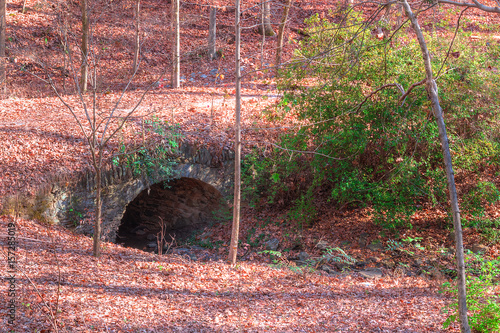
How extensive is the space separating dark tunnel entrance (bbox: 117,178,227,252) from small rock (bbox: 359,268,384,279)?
4.87 meters

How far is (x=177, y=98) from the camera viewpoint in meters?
14.6

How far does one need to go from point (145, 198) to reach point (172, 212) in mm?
1020

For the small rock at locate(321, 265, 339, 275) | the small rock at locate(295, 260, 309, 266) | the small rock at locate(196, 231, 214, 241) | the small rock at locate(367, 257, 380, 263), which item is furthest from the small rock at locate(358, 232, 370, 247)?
the small rock at locate(196, 231, 214, 241)

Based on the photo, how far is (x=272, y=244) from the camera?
10.8 m

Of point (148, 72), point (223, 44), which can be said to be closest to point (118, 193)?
point (148, 72)

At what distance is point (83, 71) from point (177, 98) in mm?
3977

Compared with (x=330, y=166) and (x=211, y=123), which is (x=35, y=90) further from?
(x=330, y=166)

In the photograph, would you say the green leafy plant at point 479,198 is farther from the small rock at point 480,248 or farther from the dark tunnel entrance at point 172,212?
the dark tunnel entrance at point 172,212

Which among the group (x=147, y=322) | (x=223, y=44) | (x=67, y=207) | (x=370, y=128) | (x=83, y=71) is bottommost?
(x=147, y=322)

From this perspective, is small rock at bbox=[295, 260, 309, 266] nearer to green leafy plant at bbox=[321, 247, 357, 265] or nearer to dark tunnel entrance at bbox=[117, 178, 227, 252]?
green leafy plant at bbox=[321, 247, 357, 265]

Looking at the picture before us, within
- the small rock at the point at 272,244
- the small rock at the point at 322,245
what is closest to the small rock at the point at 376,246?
the small rock at the point at 322,245

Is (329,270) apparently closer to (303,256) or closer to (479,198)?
(303,256)

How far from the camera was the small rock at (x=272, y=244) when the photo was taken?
1070 centimetres

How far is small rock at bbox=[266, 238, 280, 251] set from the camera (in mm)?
10695
